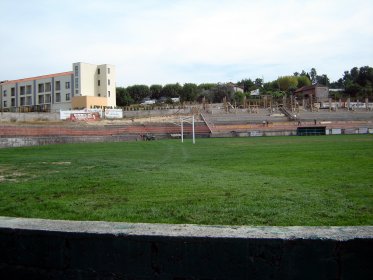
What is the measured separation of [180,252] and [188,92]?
13927cm

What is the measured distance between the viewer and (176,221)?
6.57 meters

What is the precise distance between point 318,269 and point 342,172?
36.4 feet

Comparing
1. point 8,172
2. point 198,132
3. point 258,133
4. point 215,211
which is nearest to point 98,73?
point 198,132

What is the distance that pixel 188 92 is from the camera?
14125 cm

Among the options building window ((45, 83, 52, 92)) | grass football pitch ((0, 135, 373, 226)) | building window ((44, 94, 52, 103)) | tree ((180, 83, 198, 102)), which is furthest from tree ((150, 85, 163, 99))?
grass football pitch ((0, 135, 373, 226))

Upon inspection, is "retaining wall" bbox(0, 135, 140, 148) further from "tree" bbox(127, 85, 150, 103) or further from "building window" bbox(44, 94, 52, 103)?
"tree" bbox(127, 85, 150, 103)

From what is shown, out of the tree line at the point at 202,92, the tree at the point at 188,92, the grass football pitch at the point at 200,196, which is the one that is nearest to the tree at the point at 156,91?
the tree line at the point at 202,92

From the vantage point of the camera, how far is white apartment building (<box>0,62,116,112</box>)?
337ft

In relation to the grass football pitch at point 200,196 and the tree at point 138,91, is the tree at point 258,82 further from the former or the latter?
the grass football pitch at point 200,196

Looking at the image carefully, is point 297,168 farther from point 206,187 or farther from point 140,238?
point 140,238

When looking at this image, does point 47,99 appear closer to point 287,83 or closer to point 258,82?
point 287,83

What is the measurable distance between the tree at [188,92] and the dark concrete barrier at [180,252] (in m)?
136

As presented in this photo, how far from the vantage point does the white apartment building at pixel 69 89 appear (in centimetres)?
10281

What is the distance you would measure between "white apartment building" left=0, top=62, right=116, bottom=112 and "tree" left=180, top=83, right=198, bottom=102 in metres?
36.5
